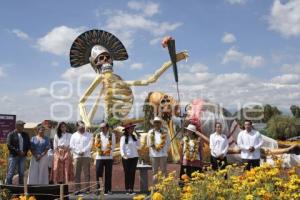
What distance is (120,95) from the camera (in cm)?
1533

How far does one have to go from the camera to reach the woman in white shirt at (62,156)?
30.5 ft

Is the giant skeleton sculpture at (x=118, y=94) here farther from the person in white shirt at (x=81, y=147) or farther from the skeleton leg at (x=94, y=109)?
the person in white shirt at (x=81, y=147)

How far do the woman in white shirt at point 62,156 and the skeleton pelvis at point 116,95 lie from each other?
584 cm

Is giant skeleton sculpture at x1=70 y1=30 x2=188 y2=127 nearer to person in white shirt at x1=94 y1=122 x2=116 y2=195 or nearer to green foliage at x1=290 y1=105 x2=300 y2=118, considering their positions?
person in white shirt at x1=94 y1=122 x2=116 y2=195

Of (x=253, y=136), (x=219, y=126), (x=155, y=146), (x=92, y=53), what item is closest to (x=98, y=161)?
(x=155, y=146)

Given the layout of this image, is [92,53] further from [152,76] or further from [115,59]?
[152,76]

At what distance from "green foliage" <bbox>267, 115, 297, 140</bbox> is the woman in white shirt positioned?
101ft

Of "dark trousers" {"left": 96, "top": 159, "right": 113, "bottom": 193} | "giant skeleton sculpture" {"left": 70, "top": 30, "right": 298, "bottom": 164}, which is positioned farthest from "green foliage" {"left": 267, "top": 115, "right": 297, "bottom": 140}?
"dark trousers" {"left": 96, "top": 159, "right": 113, "bottom": 193}

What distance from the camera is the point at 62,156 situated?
30.5 ft

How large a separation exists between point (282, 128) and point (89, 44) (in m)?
26.4

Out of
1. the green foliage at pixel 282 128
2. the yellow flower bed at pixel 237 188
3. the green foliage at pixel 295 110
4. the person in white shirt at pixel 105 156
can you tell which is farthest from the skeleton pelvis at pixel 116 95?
the green foliage at pixel 295 110

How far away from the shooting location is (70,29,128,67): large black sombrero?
1694cm

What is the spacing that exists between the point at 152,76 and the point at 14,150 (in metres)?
7.12

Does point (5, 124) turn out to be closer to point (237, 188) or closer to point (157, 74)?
point (157, 74)
